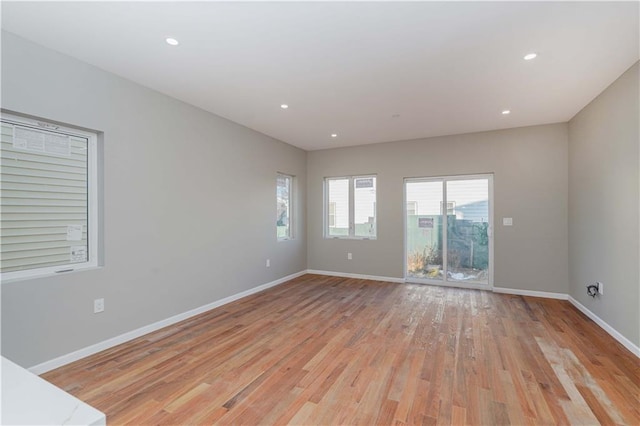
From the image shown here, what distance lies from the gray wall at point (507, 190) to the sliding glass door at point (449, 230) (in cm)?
16

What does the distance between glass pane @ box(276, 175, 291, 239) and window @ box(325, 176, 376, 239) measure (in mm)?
859

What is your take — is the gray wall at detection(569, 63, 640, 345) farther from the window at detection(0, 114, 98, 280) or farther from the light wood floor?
the window at detection(0, 114, 98, 280)

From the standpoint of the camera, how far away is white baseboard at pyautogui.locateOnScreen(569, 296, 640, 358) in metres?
2.67

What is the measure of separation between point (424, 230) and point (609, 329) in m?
2.73

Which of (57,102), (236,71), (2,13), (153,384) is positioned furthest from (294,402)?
(2,13)

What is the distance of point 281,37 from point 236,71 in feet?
2.45

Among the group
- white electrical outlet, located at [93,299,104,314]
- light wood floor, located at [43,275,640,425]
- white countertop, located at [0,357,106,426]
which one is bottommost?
light wood floor, located at [43,275,640,425]

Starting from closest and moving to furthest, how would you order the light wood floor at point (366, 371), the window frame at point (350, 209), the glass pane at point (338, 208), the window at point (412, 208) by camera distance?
the light wood floor at point (366, 371)
the window at point (412, 208)
the window frame at point (350, 209)
the glass pane at point (338, 208)

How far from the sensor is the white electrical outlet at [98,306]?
2712 millimetres

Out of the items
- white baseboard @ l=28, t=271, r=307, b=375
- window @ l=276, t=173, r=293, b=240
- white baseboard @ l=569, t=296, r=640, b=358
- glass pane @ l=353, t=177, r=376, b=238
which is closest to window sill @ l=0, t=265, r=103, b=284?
white baseboard @ l=28, t=271, r=307, b=375

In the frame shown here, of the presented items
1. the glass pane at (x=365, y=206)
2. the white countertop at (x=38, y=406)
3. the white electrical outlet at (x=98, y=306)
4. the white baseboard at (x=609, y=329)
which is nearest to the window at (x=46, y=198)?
the white electrical outlet at (x=98, y=306)

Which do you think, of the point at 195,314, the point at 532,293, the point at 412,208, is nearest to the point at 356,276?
the point at 412,208

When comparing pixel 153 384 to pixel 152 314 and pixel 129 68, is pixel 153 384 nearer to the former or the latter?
pixel 152 314

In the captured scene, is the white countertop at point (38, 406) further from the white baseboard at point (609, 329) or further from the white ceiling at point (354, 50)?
the white baseboard at point (609, 329)
